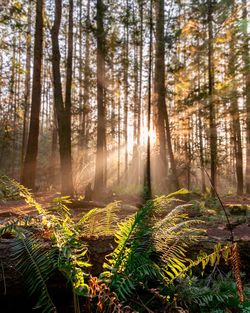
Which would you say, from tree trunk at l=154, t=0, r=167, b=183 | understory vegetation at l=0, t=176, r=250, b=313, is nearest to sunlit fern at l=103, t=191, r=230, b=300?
understory vegetation at l=0, t=176, r=250, b=313

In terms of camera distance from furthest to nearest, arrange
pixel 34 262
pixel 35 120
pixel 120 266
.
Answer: pixel 35 120 < pixel 120 266 < pixel 34 262

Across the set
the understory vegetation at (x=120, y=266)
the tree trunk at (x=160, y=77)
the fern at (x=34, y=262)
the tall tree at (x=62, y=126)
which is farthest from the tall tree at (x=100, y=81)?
the fern at (x=34, y=262)

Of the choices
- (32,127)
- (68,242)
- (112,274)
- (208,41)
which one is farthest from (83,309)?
(208,41)

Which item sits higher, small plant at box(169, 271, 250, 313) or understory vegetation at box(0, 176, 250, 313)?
understory vegetation at box(0, 176, 250, 313)

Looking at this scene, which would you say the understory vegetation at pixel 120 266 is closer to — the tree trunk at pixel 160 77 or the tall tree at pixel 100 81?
the tall tree at pixel 100 81

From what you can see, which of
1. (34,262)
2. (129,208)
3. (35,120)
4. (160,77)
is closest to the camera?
(34,262)

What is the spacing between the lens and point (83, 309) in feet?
9.96

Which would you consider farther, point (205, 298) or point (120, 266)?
point (205, 298)

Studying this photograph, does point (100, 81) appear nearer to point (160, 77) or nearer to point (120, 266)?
point (160, 77)

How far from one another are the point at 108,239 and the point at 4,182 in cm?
142

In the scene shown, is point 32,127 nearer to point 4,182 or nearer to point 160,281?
point 4,182

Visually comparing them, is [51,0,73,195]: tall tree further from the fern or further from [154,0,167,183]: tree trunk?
the fern

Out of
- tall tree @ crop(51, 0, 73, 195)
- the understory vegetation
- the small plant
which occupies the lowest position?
the small plant

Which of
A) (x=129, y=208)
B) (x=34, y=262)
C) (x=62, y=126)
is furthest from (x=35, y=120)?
(x=34, y=262)
